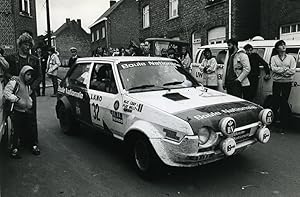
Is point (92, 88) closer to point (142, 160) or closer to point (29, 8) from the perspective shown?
point (142, 160)

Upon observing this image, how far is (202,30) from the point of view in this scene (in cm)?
1700

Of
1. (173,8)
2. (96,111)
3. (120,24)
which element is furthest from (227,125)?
(120,24)

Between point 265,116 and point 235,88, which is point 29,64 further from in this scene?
point 235,88

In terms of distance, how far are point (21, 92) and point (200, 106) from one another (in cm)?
305

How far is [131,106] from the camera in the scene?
4.50m

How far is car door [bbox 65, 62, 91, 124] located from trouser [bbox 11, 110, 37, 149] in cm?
87

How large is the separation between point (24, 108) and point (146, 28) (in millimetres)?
19238

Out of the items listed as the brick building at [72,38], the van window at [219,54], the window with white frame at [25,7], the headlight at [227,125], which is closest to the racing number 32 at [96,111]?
the headlight at [227,125]

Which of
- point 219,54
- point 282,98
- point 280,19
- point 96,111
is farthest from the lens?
point 280,19

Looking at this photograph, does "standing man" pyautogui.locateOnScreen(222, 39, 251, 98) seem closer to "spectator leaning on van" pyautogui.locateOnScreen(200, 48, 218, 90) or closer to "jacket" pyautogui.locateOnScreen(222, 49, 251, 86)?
"jacket" pyautogui.locateOnScreen(222, 49, 251, 86)

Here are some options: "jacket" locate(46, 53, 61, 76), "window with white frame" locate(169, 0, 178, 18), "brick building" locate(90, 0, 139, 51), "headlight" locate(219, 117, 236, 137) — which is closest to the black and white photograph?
"headlight" locate(219, 117, 236, 137)

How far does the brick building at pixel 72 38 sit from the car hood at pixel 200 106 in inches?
1935

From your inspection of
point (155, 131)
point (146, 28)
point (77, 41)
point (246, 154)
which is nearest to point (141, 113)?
point (155, 131)

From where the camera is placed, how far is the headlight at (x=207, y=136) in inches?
153
